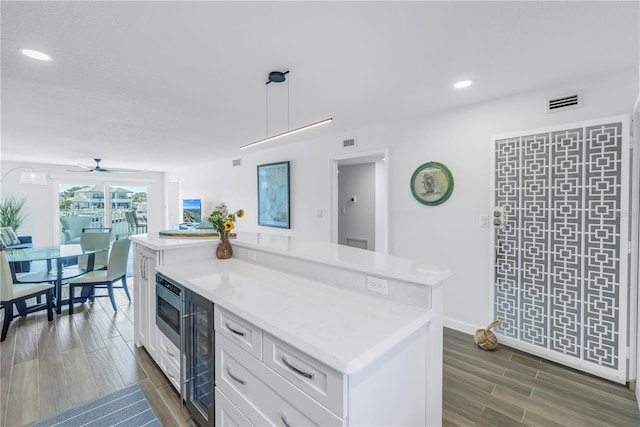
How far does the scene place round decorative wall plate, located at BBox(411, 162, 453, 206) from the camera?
328cm

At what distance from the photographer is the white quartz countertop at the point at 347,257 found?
1446 millimetres

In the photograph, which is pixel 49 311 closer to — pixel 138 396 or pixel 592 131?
pixel 138 396

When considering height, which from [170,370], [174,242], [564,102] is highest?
[564,102]

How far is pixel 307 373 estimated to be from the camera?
1070 mm

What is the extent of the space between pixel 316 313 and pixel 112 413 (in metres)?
1.73

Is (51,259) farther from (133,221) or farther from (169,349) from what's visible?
(133,221)

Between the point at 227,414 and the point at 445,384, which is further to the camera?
the point at 445,384

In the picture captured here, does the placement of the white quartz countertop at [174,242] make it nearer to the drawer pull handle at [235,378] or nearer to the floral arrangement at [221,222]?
the floral arrangement at [221,222]

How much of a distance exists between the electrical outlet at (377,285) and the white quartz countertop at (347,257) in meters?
0.04

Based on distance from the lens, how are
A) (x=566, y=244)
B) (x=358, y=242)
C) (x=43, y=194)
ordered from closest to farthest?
(x=566, y=244), (x=358, y=242), (x=43, y=194)

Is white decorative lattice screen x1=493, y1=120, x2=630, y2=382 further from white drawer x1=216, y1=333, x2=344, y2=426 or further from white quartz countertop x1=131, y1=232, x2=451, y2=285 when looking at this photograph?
white drawer x1=216, y1=333, x2=344, y2=426

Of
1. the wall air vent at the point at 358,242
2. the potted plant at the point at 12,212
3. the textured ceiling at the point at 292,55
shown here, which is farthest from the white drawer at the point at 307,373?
the potted plant at the point at 12,212

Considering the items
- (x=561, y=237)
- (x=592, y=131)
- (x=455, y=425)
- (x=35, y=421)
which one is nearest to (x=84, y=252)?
(x=35, y=421)

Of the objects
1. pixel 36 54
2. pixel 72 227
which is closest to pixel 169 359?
pixel 36 54
